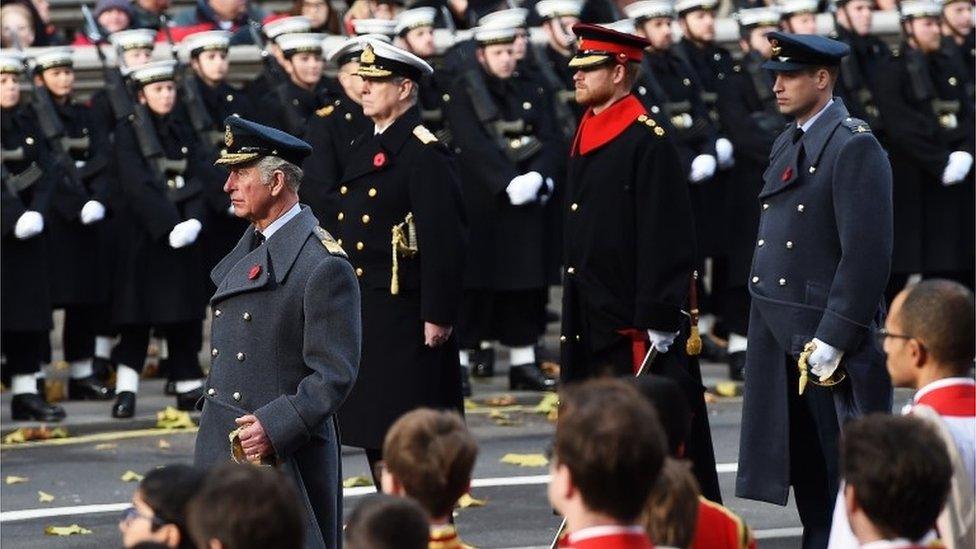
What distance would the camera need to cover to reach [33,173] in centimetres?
1306

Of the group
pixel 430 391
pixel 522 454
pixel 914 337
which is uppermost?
pixel 914 337

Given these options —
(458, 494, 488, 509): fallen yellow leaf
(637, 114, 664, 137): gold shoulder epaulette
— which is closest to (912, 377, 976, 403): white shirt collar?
(637, 114, 664, 137): gold shoulder epaulette

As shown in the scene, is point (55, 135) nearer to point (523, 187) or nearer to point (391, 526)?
point (523, 187)

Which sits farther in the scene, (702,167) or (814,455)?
(702,167)

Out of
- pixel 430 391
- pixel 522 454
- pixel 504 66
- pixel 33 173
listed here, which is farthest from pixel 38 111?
pixel 430 391

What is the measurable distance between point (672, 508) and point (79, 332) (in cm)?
928

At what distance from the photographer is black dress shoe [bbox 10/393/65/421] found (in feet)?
41.0

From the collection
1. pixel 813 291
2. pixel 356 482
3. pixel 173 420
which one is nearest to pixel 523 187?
pixel 173 420

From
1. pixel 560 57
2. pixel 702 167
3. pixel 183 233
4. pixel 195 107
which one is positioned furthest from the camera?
pixel 560 57

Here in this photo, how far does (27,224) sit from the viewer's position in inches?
500

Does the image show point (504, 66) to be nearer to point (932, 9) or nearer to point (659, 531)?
point (932, 9)

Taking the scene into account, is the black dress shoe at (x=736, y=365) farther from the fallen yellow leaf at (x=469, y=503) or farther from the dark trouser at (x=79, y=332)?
the fallen yellow leaf at (x=469, y=503)

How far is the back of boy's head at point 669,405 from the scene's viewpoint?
5.67 metres

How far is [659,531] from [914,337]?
3.98 feet
